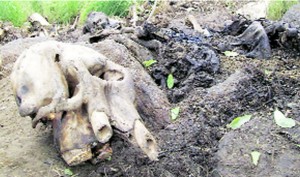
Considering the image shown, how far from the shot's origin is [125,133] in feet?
10.3

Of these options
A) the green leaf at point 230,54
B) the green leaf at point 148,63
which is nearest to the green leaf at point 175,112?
the green leaf at point 148,63

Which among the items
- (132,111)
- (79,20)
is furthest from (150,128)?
(79,20)

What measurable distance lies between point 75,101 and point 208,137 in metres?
0.88

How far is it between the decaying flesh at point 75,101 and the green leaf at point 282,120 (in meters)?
0.84

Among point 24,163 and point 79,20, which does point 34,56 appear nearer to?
point 24,163

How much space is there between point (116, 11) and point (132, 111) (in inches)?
139

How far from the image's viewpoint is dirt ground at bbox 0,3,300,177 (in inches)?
124

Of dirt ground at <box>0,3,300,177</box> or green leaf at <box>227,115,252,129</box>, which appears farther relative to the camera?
green leaf at <box>227,115,252,129</box>

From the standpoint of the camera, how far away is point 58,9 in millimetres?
6727

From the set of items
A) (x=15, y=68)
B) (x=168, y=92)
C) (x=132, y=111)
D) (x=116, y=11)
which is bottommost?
(x=116, y=11)

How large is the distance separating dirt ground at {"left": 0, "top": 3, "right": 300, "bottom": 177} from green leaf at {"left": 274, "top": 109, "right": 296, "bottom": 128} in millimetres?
36

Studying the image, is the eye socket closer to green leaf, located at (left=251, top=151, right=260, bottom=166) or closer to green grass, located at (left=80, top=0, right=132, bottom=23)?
green leaf, located at (left=251, top=151, right=260, bottom=166)

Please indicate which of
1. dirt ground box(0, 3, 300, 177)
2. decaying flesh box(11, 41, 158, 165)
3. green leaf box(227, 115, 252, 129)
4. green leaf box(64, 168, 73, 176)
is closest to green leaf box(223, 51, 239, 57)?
dirt ground box(0, 3, 300, 177)

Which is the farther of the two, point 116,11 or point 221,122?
point 116,11
